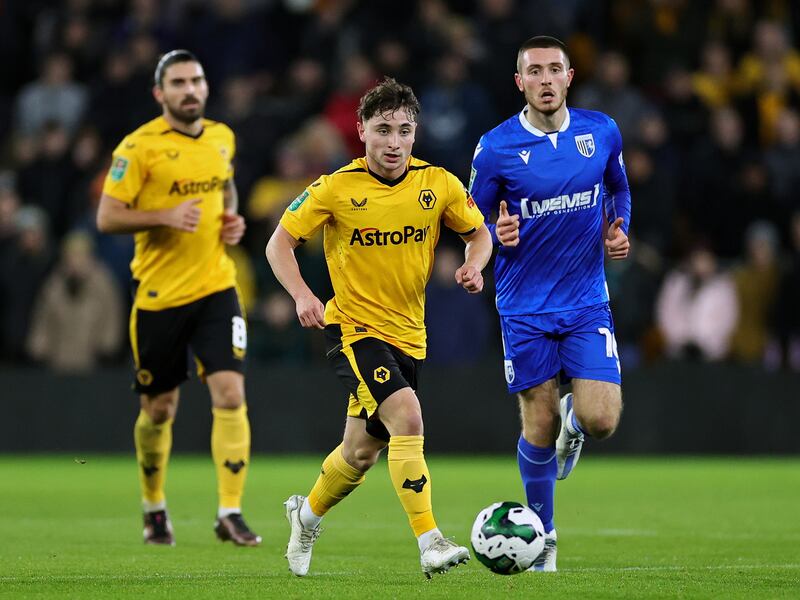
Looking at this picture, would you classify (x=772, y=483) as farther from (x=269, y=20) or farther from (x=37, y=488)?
(x=269, y=20)

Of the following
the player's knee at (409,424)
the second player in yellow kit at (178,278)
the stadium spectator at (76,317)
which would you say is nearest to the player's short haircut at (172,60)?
the second player in yellow kit at (178,278)

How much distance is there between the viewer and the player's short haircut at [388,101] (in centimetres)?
772

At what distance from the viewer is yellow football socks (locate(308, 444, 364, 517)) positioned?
7.95 m

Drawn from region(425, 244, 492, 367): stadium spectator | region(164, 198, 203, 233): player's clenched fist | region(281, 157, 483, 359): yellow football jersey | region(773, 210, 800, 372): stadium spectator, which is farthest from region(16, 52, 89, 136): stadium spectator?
region(281, 157, 483, 359): yellow football jersey

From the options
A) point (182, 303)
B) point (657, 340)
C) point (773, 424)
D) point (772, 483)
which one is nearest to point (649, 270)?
point (657, 340)

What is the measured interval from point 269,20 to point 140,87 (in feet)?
6.86

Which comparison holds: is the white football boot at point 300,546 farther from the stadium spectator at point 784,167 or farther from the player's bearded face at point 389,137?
the stadium spectator at point 784,167

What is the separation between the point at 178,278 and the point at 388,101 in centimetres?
274

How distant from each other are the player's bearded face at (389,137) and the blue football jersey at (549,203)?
83 centimetres

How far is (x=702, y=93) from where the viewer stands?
17.9 meters

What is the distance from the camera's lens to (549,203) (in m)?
8.50

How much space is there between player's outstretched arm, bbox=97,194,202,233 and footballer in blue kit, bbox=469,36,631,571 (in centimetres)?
199

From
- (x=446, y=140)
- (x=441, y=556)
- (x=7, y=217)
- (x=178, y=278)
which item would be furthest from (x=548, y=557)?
(x=7, y=217)

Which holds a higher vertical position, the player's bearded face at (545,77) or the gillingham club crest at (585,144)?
the player's bearded face at (545,77)
